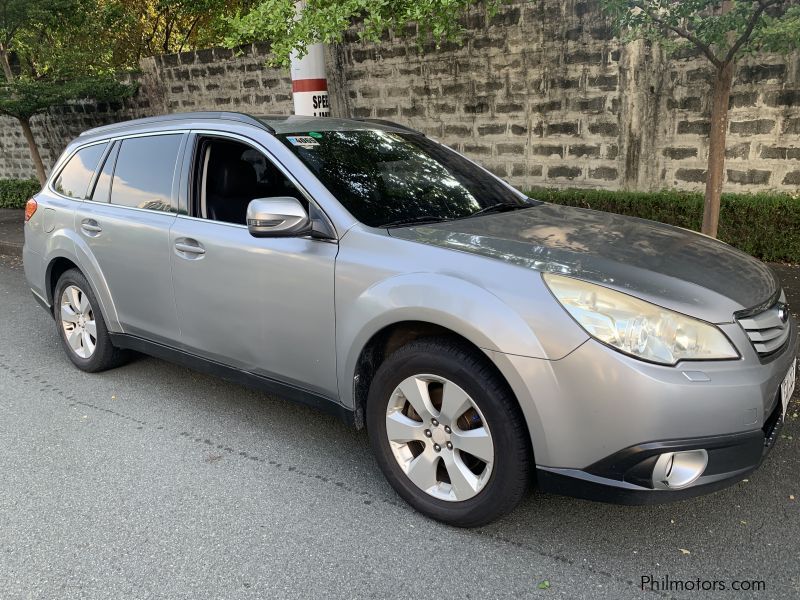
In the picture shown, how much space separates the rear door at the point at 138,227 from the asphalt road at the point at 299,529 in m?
0.72

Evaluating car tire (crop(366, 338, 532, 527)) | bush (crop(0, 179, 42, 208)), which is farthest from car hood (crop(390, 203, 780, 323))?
bush (crop(0, 179, 42, 208))

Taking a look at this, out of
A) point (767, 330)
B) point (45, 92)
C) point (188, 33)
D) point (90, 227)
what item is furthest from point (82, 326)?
point (188, 33)

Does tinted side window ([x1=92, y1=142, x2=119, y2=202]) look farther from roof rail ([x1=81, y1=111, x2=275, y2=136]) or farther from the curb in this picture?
the curb

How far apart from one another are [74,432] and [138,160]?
1795mm

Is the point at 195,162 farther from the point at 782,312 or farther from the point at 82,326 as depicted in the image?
the point at 782,312

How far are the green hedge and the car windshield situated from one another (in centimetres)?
372

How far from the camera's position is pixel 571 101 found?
817 centimetres

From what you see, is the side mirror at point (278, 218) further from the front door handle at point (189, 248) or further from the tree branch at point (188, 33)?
the tree branch at point (188, 33)

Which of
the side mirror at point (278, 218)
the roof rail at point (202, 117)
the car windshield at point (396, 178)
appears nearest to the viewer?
the side mirror at point (278, 218)

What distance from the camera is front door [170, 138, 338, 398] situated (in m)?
3.36

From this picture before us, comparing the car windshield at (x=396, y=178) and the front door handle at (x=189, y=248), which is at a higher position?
the car windshield at (x=396, y=178)

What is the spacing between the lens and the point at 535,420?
8.63ft

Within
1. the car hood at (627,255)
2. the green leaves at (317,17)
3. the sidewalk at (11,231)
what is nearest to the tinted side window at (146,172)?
the car hood at (627,255)

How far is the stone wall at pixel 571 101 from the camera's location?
7109mm
